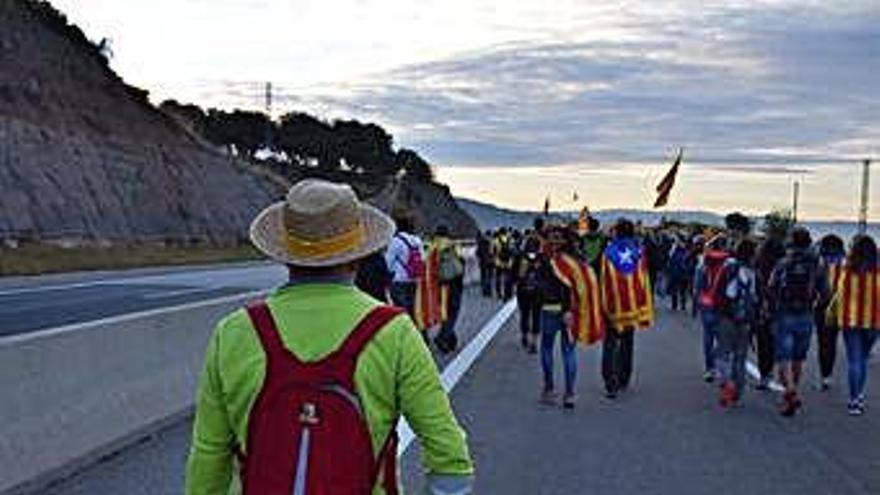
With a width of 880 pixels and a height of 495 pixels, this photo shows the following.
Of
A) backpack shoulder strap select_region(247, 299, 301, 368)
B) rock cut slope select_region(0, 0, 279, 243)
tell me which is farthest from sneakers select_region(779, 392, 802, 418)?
rock cut slope select_region(0, 0, 279, 243)

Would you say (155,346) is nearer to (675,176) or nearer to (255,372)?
(255,372)

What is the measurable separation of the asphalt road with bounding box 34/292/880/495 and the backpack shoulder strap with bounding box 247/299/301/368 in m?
5.59

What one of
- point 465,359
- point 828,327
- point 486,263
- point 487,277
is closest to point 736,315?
point 828,327

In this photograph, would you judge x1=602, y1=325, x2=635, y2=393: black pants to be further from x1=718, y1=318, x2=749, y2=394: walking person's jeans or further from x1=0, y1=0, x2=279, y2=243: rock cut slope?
x1=0, y1=0, x2=279, y2=243: rock cut slope

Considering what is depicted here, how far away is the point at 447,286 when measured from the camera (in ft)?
72.2

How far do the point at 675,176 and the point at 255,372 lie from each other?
3673 cm

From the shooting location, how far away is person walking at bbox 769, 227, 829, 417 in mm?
14336

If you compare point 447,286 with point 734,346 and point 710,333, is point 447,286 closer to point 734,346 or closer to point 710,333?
point 710,333

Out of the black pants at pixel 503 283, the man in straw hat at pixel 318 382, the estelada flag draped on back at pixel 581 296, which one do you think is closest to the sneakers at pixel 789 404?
the estelada flag draped on back at pixel 581 296

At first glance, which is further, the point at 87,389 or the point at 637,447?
the point at 637,447

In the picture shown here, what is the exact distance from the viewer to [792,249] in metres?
14.5

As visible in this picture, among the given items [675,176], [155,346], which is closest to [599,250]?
[155,346]

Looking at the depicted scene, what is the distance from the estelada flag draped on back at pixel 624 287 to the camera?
1542cm

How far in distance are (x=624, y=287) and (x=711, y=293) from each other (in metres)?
0.86
